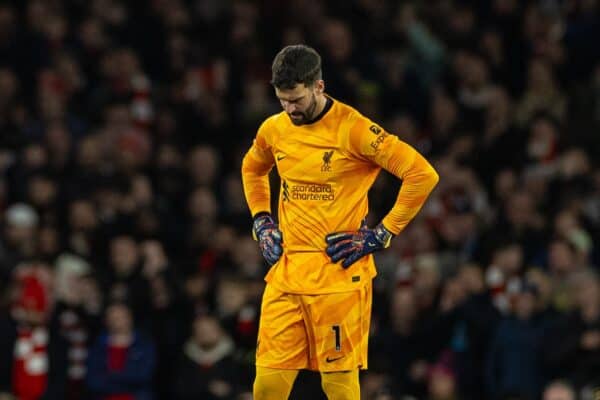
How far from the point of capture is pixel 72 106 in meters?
16.0

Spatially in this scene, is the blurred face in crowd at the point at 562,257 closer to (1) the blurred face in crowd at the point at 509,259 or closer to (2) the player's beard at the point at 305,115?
(1) the blurred face in crowd at the point at 509,259

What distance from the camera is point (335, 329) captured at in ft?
26.6

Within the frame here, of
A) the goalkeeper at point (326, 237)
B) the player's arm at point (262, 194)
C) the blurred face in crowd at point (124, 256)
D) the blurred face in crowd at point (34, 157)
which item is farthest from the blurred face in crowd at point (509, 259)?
the goalkeeper at point (326, 237)

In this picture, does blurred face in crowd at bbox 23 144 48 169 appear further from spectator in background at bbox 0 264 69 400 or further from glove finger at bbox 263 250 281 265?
glove finger at bbox 263 250 281 265

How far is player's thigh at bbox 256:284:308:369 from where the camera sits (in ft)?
26.7

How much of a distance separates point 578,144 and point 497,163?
2.81 ft

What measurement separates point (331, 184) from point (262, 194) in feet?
2.43

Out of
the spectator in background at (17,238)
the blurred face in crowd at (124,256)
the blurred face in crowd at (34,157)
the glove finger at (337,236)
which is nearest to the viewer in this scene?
the glove finger at (337,236)

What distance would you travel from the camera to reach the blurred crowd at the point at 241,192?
12.6m

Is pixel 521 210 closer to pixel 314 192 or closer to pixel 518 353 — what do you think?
pixel 518 353

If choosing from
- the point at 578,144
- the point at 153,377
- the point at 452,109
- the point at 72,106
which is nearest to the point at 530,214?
the point at 578,144

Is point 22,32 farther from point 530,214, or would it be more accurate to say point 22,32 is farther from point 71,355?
point 530,214

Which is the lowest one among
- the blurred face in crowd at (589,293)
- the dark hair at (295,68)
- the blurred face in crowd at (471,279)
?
the blurred face in crowd at (589,293)

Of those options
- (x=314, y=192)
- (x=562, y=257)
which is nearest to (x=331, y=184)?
(x=314, y=192)
